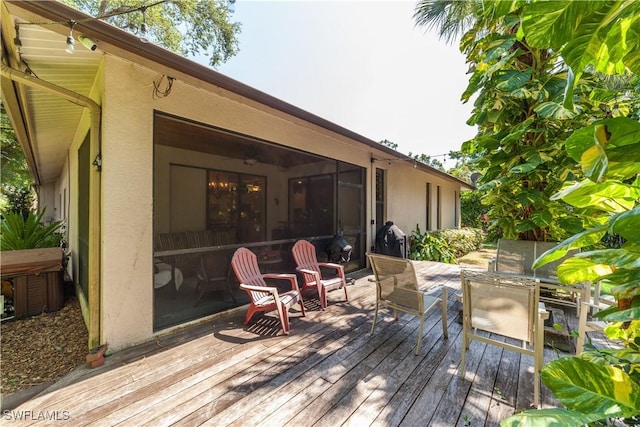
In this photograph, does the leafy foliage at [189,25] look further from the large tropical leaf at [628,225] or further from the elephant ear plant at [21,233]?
the large tropical leaf at [628,225]

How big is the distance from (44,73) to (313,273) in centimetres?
428

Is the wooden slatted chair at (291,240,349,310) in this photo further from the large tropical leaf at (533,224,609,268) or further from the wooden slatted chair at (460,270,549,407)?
the large tropical leaf at (533,224,609,268)

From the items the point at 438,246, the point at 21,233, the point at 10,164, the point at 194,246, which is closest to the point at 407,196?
the point at 438,246

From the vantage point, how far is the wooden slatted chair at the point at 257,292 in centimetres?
325

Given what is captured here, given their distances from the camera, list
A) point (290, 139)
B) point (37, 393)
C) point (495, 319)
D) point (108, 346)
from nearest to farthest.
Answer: point (37, 393)
point (495, 319)
point (108, 346)
point (290, 139)

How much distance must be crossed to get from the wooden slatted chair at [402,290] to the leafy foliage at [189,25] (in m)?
10.3

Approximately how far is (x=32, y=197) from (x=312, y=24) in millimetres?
20741

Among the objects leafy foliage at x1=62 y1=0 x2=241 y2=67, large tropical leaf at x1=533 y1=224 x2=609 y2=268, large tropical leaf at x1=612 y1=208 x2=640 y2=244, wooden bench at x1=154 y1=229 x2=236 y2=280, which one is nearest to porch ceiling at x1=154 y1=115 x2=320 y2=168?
wooden bench at x1=154 y1=229 x2=236 y2=280

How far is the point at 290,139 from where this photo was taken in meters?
4.84

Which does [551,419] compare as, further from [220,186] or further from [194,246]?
[220,186]

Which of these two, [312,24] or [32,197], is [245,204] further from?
[32,197]

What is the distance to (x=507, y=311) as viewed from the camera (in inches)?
91.3

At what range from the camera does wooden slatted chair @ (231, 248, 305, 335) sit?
3.25 m

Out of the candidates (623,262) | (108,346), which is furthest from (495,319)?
(108,346)
